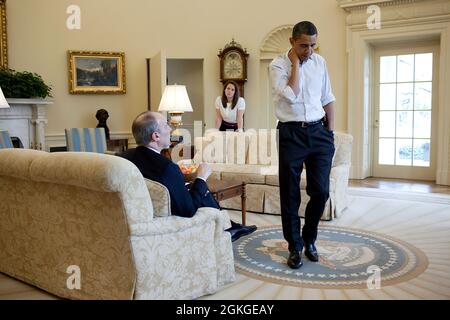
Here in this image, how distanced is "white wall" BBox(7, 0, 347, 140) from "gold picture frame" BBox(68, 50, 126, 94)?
Answer: 0.11 m

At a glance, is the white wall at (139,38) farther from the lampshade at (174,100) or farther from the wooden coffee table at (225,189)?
the wooden coffee table at (225,189)

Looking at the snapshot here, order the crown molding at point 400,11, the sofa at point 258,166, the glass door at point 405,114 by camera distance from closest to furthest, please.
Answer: the sofa at point 258,166
the crown molding at point 400,11
the glass door at point 405,114

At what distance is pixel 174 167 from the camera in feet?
8.03

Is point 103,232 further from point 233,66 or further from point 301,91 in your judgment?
point 233,66

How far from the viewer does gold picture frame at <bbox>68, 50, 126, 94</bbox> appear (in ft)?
24.6

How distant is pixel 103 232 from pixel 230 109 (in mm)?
3824

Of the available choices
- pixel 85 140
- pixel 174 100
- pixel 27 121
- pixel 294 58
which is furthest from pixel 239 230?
pixel 27 121

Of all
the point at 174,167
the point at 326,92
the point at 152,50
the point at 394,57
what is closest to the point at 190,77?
the point at 152,50

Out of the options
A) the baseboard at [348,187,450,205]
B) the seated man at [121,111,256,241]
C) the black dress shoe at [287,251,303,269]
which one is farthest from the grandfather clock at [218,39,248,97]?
the seated man at [121,111,256,241]

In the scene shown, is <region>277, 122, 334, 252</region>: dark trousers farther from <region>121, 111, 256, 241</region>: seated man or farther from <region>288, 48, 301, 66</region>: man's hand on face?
<region>121, 111, 256, 241</region>: seated man

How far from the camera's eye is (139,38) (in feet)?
25.5

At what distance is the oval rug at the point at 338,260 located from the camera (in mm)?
2885

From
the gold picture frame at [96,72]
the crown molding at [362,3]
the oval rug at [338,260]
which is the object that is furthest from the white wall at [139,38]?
the oval rug at [338,260]

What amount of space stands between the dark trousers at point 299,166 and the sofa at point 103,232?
54 centimetres
